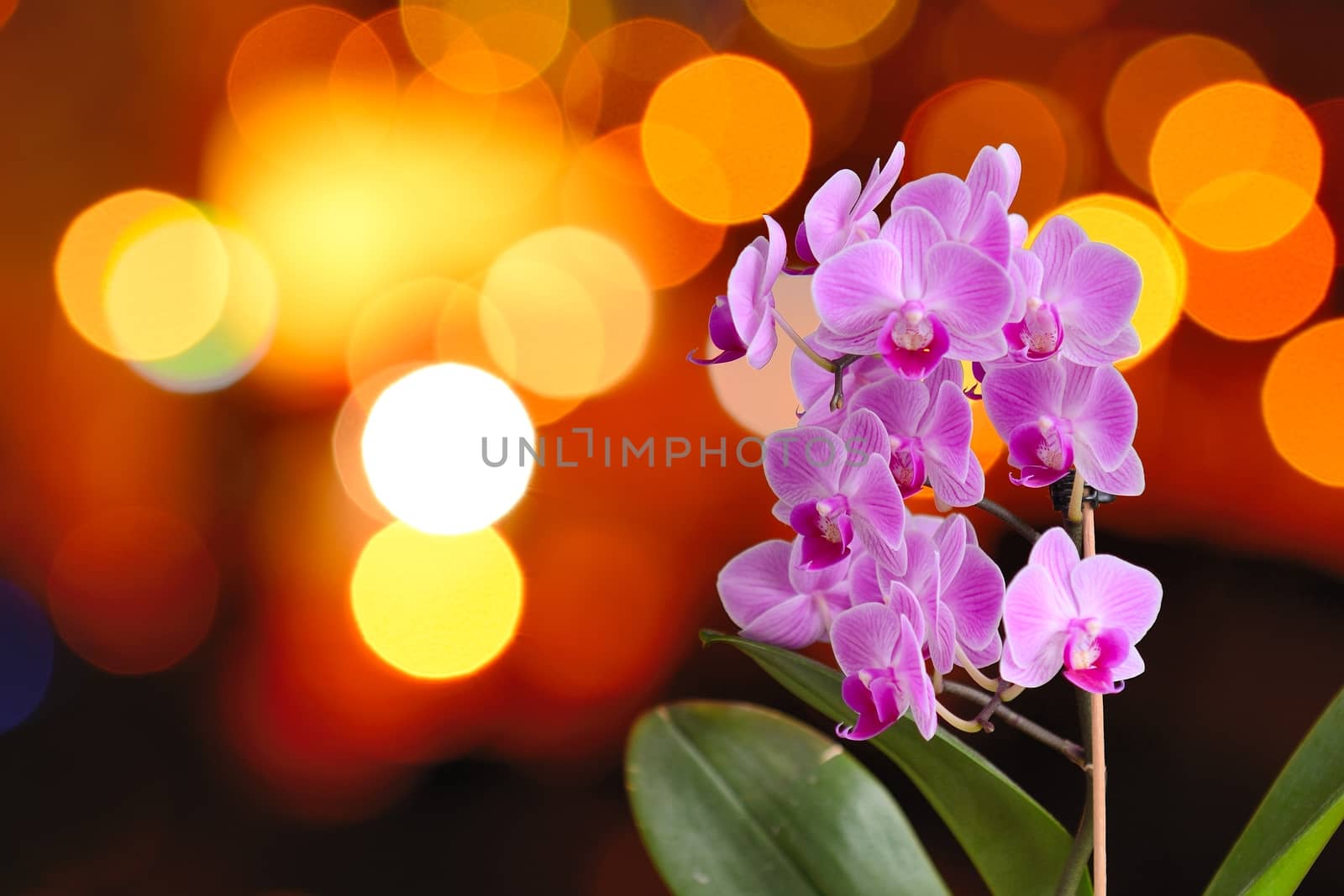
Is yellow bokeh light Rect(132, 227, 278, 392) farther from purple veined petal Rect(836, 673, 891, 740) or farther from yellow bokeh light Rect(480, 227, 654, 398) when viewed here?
purple veined petal Rect(836, 673, 891, 740)

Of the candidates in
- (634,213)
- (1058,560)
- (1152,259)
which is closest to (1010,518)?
(1058,560)

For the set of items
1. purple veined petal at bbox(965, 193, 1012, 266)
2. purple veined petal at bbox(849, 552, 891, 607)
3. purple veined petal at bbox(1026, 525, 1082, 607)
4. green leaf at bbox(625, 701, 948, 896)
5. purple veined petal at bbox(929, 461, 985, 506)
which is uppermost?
purple veined petal at bbox(965, 193, 1012, 266)

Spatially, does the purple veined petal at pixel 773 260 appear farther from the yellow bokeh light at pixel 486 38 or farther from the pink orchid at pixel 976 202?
the yellow bokeh light at pixel 486 38

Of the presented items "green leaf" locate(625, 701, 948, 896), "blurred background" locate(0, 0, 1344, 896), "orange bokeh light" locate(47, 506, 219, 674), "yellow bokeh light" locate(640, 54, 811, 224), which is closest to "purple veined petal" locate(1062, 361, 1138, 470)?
"green leaf" locate(625, 701, 948, 896)

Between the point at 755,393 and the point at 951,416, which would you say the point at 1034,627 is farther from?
the point at 755,393

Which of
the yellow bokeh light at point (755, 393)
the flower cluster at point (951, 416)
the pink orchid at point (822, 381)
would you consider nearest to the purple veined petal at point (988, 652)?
the flower cluster at point (951, 416)
